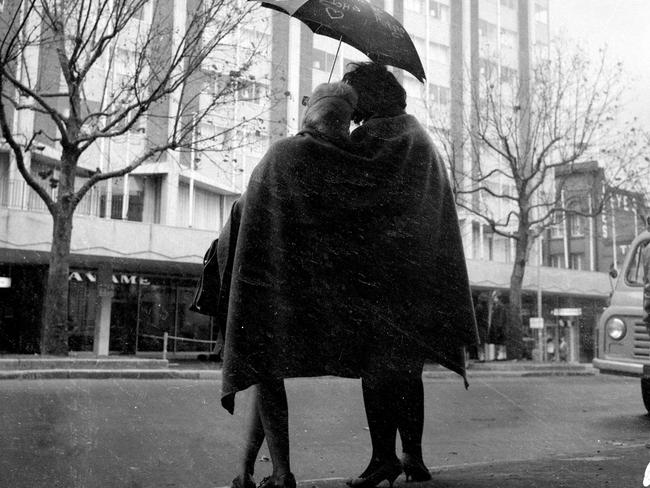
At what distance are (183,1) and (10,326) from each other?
13.6 metres

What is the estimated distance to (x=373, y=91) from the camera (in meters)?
3.43

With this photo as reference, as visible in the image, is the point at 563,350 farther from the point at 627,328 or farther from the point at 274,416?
the point at 274,416

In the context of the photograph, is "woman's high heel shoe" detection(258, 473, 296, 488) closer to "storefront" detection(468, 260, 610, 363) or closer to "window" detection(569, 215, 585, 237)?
"storefront" detection(468, 260, 610, 363)

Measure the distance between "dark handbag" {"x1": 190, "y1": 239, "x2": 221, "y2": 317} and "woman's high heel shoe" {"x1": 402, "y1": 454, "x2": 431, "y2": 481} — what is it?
3.33 feet

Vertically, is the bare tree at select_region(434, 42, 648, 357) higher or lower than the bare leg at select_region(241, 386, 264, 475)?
higher

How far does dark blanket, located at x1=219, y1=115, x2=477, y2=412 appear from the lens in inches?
114

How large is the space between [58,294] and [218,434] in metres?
11.0

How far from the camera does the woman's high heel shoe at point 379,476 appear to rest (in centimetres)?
308

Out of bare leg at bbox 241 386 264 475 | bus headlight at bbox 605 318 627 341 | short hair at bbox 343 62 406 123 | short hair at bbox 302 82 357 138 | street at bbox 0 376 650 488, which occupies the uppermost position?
short hair at bbox 343 62 406 123

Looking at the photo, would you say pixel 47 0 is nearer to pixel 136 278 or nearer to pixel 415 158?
pixel 136 278

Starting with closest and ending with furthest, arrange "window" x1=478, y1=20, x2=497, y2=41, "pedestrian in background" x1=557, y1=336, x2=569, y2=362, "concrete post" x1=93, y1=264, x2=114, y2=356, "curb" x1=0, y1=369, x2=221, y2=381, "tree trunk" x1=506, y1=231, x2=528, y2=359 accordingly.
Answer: "curb" x1=0, y1=369, x2=221, y2=381 < "tree trunk" x1=506, y1=231, x2=528, y2=359 < "concrete post" x1=93, y1=264, x2=114, y2=356 < "window" x1=478, y1=20, x2=497, y2=41 < "pedestrian in background" x1=557, y1=336, x2=569, y2=362

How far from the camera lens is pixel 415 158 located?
10.4 ft

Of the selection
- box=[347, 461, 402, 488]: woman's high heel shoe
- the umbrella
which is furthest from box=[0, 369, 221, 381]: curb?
box=[347, 461, 402, 488]: woman's high heel shoe

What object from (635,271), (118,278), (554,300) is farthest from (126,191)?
(554,300)
